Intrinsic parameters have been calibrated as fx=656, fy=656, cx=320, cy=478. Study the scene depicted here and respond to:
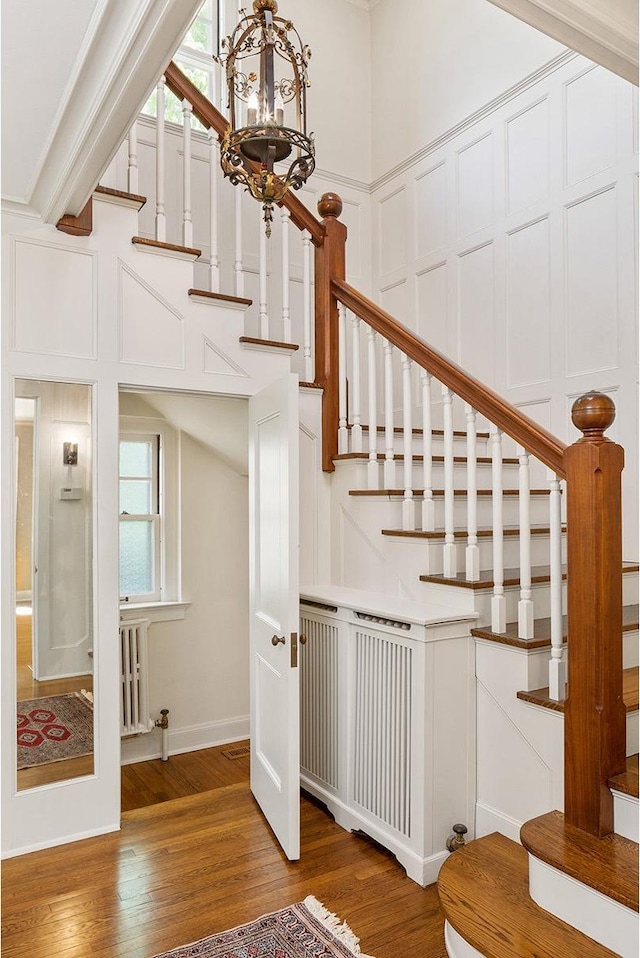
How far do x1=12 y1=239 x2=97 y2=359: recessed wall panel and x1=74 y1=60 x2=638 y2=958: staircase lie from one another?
268 mm

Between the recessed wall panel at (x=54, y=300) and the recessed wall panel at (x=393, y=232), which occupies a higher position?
the recessed wall panel at (x=393, y=232)

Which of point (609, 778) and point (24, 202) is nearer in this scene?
point (609, 778)

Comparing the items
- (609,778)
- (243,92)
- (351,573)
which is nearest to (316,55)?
(243,92)

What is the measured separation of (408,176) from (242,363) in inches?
100

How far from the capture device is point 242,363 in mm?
3203

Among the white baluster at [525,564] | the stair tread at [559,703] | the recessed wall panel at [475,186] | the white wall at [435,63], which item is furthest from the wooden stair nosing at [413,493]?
the white wall at [435,63]

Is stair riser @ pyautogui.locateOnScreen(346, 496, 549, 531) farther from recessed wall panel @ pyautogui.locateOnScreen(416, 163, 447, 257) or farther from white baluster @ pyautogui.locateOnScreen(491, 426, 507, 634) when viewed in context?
recessed wall panel @ pyautogui.locateOnScreen(416, 163, 447, 257)

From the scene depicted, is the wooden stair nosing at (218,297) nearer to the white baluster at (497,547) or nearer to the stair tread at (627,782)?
the white baluster at (497,547)

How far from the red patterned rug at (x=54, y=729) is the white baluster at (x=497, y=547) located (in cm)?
174

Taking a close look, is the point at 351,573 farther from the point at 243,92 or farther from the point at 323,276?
the point at 243,92

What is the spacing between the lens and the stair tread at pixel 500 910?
1688 mm

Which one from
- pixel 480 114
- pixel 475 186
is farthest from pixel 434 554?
pixel 480 114

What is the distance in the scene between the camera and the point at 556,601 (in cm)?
221

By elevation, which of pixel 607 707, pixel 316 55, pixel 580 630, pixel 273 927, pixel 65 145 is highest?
pixel 316 55
